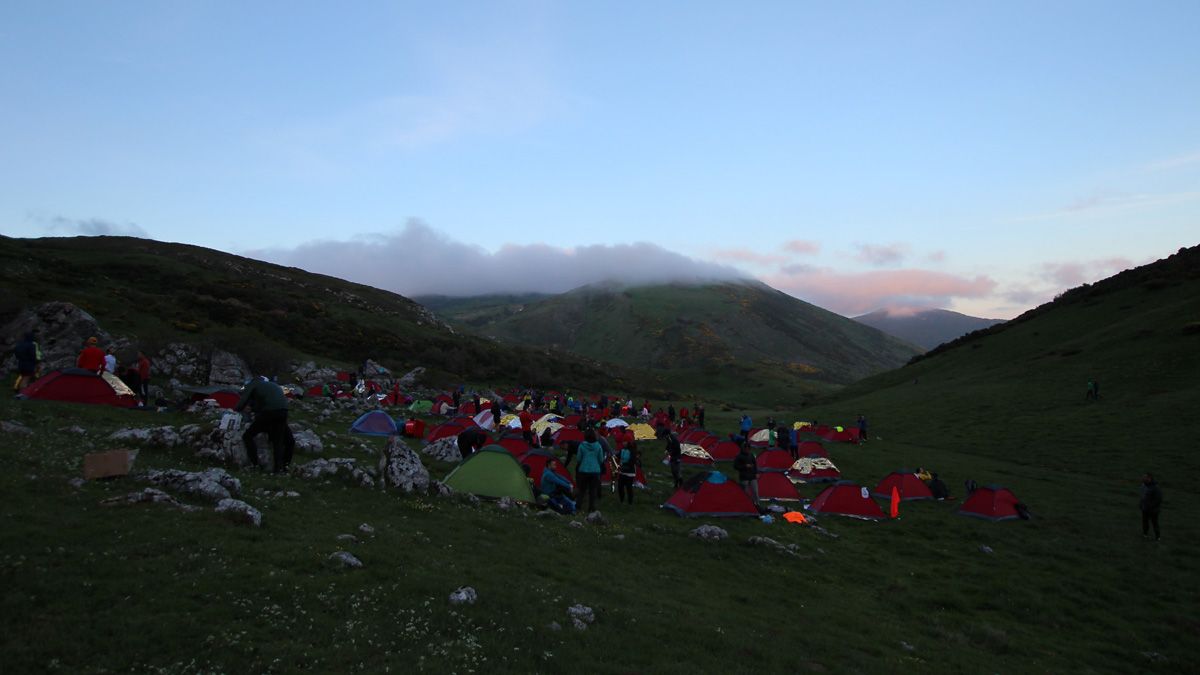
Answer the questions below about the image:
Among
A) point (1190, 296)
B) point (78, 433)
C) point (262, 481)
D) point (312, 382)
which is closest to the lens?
point (262, 481)

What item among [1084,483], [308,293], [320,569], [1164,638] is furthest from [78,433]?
[308,293]

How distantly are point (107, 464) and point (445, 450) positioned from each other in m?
13.7

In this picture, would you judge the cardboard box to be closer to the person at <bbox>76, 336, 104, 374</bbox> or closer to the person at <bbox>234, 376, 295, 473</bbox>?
the person at <bbox>234, 376, 295, 473</bbox>

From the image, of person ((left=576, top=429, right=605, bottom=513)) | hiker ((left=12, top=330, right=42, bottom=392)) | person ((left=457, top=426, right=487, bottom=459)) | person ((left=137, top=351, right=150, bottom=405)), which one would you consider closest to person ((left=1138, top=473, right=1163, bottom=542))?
person ((left=576, top=429, right=605, bottom=513))

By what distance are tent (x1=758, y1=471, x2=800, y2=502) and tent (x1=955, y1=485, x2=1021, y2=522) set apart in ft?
21.5

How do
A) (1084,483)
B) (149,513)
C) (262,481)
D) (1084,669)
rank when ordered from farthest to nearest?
(1084,483) < (262,481) < (1084,669) < (149,513)

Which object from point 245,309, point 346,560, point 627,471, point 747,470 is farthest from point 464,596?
point 245,309

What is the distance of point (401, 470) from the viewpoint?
16.9 meters

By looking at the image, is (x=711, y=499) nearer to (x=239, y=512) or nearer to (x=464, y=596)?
(x=464, y=596)

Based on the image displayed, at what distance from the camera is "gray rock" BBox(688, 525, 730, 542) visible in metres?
17.5

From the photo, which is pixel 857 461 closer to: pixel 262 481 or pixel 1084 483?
pixel 1084 483

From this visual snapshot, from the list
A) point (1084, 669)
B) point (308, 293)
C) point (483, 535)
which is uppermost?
point (308, 293)

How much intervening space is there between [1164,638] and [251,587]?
1827 cm

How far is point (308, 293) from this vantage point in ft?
334
